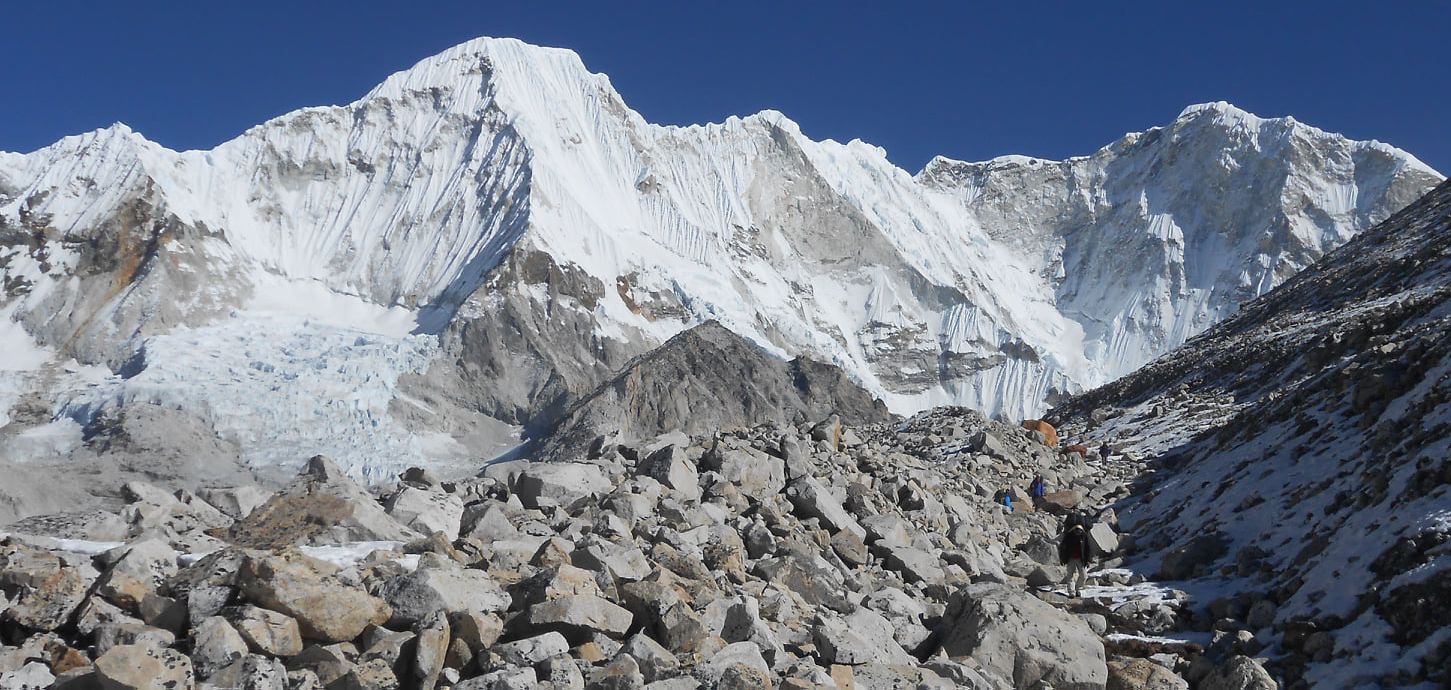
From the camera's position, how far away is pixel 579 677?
7398 millimetres

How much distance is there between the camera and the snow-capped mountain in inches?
4262

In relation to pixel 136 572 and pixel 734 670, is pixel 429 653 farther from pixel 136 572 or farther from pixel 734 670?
pixel 136 572

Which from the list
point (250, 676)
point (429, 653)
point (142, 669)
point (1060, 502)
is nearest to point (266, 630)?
point (250, 676)

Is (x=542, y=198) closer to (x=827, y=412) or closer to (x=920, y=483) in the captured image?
(x=827, y=412)

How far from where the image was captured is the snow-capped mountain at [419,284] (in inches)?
4262

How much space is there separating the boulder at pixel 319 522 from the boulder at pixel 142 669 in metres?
2.87

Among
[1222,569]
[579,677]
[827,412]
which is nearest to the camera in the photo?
[579,677]

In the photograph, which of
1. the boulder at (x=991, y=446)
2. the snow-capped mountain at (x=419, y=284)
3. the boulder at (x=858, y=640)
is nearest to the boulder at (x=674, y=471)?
the boulder at (x=858, y=640)

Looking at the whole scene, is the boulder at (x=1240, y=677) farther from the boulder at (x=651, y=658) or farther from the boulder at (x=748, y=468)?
the boulder at (x=748, y=468)

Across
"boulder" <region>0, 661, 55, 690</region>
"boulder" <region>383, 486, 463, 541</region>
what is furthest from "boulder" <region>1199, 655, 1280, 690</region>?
"boulder" <region>0, 661, 55, 690</region>

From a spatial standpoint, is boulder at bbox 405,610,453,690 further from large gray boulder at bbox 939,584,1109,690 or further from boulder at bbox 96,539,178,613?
large gray boulder at bbox 939,584,1109,690

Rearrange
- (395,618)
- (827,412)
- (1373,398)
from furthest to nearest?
(827,412)
(1373,398)
(395,618)

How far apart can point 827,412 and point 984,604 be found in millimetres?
111393

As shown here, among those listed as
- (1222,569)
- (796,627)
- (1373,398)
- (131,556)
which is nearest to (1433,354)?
(1373,398)
